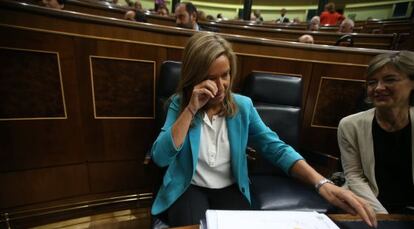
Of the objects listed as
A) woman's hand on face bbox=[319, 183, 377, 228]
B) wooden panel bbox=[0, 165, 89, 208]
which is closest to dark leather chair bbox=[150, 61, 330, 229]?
woman's hand on face bbox=[319, 183, 377, 228]

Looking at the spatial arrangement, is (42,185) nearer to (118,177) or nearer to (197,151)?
(118,177)

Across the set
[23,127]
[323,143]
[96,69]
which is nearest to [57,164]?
[23,127]

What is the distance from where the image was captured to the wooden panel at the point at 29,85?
1108 millimetres

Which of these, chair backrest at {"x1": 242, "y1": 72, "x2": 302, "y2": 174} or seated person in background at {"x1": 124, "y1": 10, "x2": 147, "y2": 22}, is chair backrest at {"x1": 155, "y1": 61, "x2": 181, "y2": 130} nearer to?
chair backrest at {"x1": 242, "y1": 72, "x2": 302, "y2": 174}

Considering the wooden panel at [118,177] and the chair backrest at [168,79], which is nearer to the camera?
the chair backrest at [168,79]

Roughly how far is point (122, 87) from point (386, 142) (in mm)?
1406

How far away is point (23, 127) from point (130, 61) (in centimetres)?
67

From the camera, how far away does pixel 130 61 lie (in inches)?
52.8

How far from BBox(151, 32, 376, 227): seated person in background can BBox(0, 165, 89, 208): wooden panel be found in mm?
836

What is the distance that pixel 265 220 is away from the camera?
0.56m

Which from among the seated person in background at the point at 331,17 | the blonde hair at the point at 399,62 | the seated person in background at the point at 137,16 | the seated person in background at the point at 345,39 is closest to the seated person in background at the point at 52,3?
the seated person in background at the point at 137,16

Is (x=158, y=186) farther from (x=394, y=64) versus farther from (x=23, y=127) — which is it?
(x=394, y=64)

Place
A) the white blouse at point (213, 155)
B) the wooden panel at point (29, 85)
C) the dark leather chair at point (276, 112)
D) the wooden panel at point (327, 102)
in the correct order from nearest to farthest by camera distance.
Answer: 1. the white blouse at point (213, 155)
2. the wooden panel at point (29, 85)
3. the dark leather chair at point (276, 112)
4. the wooden panel at point (327, 102)

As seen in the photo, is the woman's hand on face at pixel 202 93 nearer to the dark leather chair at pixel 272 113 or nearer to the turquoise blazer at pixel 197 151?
the turquoise blazer at pixel 197 151
